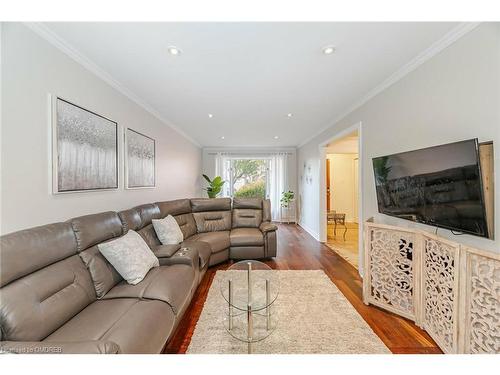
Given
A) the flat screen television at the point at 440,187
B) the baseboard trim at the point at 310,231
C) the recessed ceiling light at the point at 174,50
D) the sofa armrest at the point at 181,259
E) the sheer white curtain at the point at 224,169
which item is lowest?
the baseboard trim at the point at 310,231

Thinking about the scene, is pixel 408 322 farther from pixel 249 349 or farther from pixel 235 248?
pixel 235 248

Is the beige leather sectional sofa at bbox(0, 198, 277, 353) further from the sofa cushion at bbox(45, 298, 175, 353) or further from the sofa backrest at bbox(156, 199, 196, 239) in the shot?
the sofa backrest at bbox(156, 199, 196, 239)

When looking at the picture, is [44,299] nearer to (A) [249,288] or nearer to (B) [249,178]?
(A) [249,288]

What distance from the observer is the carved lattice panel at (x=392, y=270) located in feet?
6.21

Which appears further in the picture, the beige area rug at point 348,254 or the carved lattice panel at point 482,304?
the beige area rug at point 348,254

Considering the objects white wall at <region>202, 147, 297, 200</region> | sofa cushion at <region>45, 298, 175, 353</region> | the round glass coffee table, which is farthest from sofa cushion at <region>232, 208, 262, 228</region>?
white wall at <region>202, 147, 297, 200</region>

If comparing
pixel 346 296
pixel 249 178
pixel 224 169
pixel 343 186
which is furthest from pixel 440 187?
pixel 224 169

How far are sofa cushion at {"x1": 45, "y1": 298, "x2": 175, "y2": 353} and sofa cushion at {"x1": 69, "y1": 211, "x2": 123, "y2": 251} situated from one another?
0.47 m

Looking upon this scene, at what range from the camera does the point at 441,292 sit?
5.18 feet

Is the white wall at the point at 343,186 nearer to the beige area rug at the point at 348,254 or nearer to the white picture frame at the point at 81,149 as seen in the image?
A: the beige area rug at the point at 348,254

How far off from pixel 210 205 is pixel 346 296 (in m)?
2.63

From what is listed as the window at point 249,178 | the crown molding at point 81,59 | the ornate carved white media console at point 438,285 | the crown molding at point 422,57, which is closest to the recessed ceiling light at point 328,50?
the crown molding at point 422,57

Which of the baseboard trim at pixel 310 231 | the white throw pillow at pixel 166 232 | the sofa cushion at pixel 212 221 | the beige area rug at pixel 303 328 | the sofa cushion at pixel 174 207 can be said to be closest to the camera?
the beige area rug at pixel 303 328

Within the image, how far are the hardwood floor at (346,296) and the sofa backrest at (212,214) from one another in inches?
29.3
